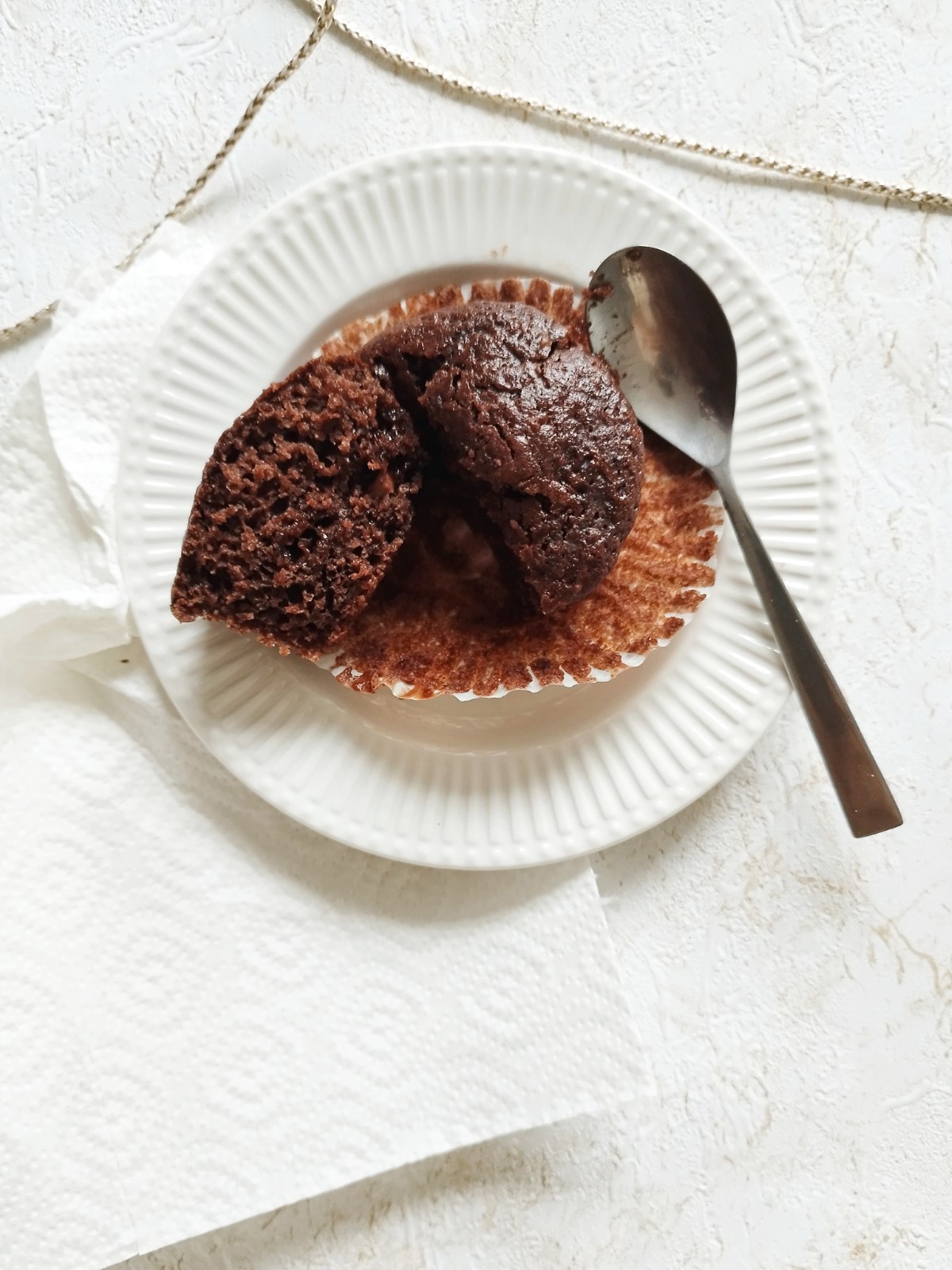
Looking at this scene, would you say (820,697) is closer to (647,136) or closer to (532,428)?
(532,428)

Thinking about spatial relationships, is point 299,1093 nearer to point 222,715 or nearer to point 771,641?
point 222,715

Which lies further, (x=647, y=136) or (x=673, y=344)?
(x=647, y=136)

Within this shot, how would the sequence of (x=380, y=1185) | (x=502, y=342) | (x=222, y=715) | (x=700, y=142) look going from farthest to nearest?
1. (x=700, y=142)
2. (x=380, y=1185)
3. (x=222, y=715)
4. (x=502, y=342)

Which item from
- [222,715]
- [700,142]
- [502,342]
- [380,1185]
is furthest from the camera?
[700,142]

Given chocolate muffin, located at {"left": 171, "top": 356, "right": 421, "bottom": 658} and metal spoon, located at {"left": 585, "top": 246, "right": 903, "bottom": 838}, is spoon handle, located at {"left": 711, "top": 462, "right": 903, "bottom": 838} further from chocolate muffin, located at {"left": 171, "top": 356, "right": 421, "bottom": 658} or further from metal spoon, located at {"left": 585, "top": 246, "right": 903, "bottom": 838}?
chocolate muffin, located at {"left": 171, "top": 356, "right": 421, "bottom": 658}

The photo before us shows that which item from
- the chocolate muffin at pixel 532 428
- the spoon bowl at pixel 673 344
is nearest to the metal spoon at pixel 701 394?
the spoon bowl at pixel 673 344

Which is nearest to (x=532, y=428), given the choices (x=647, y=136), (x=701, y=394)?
(x=701, y=394)

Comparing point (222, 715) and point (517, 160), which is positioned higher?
point (517, 160)

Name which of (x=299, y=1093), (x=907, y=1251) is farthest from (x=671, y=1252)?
(x=299, y=1093)
